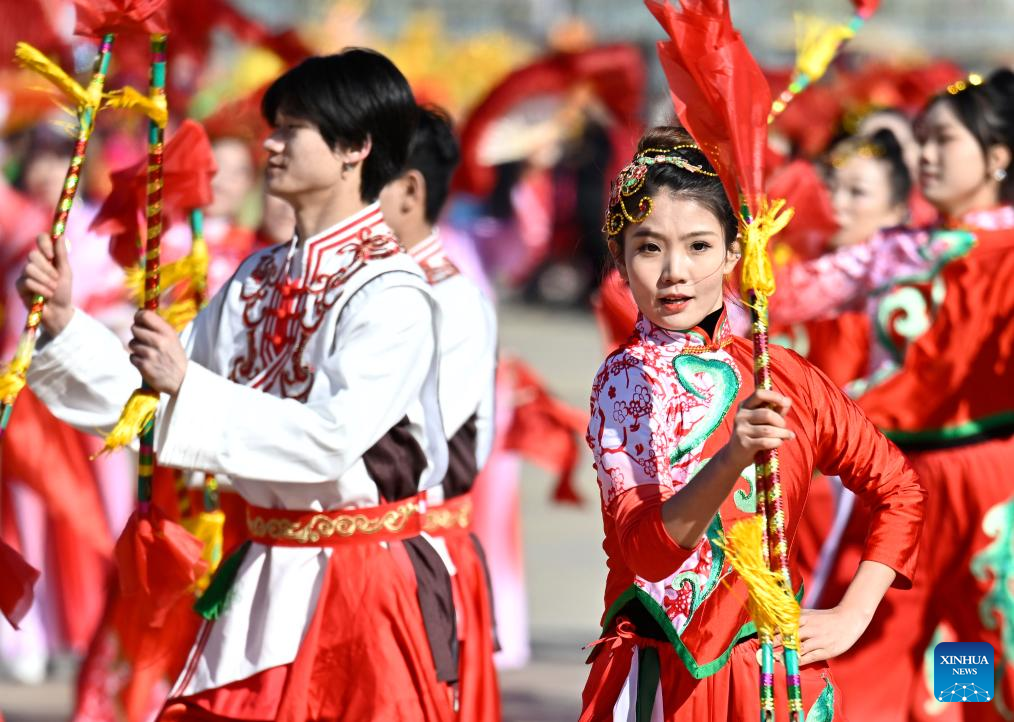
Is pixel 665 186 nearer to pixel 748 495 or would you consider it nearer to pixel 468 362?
pixel 748 495

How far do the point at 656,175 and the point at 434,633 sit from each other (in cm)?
102

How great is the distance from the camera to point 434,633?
3.45 m

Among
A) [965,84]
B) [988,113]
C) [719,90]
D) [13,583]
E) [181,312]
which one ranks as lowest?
[13,583]

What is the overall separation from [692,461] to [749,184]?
0.42 metres

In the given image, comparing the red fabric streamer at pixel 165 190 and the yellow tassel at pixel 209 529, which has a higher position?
the red fabric streamer at pixel 165 190

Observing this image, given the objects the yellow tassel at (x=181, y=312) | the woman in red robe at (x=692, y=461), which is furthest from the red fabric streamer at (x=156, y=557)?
the yellow tassel at (x=181, y=312)

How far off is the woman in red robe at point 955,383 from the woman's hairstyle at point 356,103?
158 centimetres

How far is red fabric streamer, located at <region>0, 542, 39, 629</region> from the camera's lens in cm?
344

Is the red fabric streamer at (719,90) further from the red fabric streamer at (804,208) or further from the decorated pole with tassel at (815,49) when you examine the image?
the red fabric streamer at (804,208)

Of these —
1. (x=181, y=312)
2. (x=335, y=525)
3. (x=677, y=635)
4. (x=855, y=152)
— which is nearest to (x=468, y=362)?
(x=181, y=312)

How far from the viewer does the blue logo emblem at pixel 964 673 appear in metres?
4.18

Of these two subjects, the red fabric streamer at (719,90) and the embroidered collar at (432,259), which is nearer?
the red fabric streamer at (719,90)

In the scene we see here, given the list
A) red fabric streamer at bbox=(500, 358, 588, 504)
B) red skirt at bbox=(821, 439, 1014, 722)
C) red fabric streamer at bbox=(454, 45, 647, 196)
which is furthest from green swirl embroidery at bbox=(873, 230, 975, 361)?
red fabric streamer at bbox=(454, 45, 647, 196)

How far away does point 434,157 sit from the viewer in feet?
15.2
